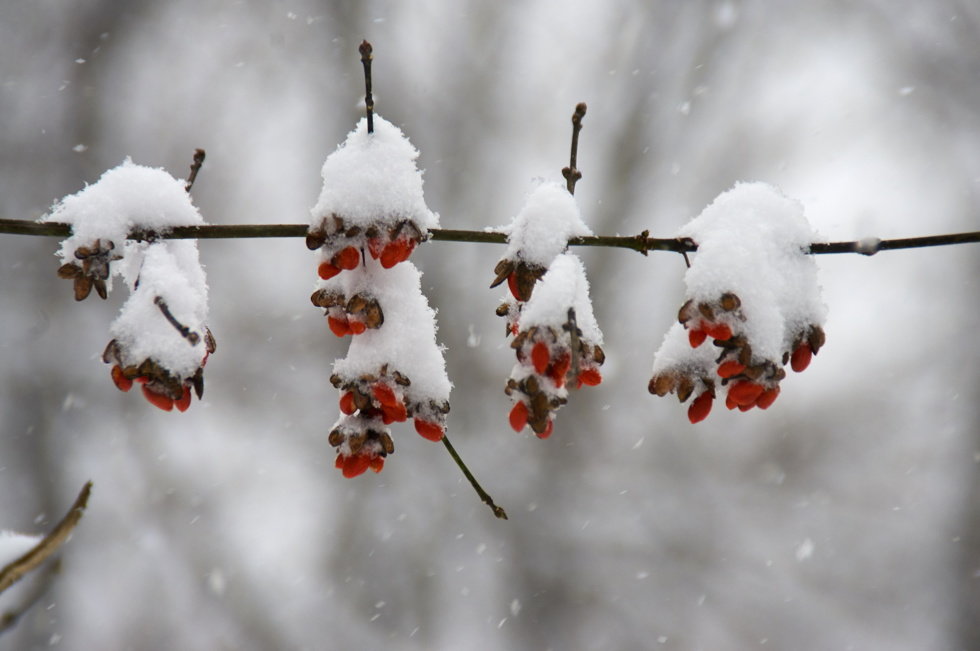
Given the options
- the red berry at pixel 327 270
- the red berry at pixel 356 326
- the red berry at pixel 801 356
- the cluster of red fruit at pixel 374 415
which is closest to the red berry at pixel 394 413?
the cluster of red fruit at pixel 374 415

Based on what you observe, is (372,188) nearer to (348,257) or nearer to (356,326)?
(348,257)

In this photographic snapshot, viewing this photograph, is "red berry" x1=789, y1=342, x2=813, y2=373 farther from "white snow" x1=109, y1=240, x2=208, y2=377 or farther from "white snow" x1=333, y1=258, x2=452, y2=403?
"white snow" x1=109, y1=240, x2=208, y2=377

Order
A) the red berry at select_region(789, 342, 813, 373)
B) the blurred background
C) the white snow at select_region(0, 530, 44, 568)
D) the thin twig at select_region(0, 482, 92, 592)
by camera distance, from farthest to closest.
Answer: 1. the blurred background
2. the red berry at select_region(789, 342, 813, 373)
3. the white snow at select_region(0, 530, 44, 568)
4. the thin twig at select_region(0, 482, 92, 592)

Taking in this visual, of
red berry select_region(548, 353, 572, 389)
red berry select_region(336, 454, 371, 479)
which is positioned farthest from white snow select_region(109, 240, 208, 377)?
red berry select_region(548, 353, 572, 389)

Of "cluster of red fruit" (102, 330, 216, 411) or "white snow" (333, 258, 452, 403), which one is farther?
"white snow" (333, 258, 452, 403)

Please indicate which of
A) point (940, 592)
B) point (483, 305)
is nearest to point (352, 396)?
point (483, 305)
